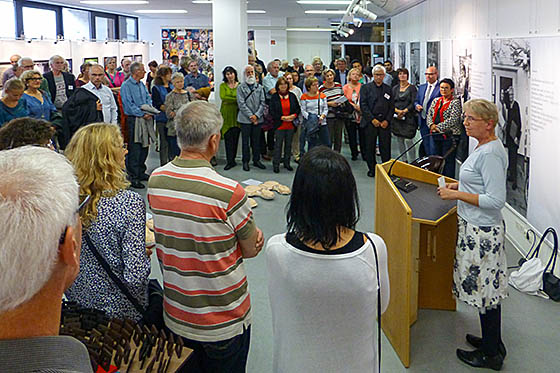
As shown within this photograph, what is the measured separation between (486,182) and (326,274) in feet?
5.85

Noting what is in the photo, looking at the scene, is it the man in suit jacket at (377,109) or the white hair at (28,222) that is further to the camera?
the man in suit jacket at (377,109)

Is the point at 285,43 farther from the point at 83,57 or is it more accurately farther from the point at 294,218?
the point at 294,218

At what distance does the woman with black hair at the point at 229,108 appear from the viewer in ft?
30.5

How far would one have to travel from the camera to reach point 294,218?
1.96m

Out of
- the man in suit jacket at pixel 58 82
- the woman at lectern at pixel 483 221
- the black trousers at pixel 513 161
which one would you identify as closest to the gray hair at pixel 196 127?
the woman at lectern at pixel 483 221

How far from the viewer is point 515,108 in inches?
235

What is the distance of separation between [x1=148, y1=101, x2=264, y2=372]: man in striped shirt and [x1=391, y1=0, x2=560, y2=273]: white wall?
3.51 m

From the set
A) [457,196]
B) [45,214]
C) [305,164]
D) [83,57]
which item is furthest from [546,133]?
[83,57]

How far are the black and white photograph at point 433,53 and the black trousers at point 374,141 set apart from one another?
2.58m

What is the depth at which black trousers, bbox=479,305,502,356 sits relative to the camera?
3.39 m

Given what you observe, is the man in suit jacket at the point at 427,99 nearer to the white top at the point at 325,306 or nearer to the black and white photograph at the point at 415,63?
the black and white photograph at the point at 415,63

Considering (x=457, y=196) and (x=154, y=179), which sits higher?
(x=154, y=179)

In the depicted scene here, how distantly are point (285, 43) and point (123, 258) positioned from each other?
22875 millimetres

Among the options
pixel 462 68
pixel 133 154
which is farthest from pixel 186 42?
pixel 462 68
